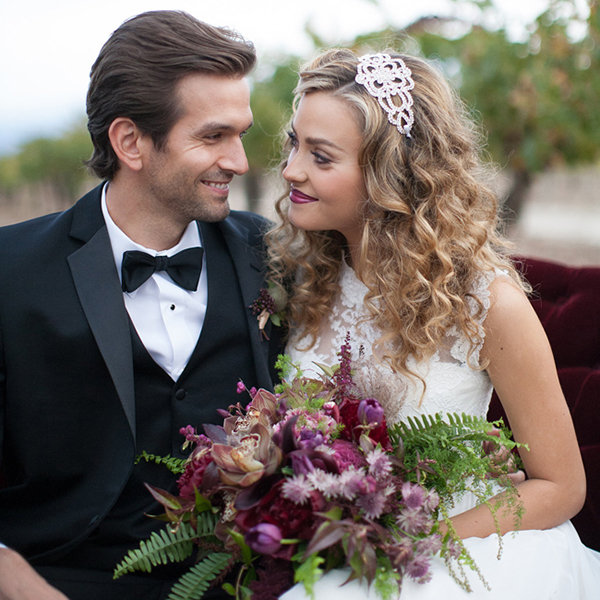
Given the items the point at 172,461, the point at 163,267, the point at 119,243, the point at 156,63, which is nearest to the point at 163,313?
the point at 163,267

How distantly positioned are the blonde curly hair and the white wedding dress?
7cm

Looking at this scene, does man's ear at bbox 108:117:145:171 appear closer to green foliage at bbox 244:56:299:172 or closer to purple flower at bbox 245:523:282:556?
purple flower at bbox 245:523:282:556

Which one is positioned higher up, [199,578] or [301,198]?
[301,198]

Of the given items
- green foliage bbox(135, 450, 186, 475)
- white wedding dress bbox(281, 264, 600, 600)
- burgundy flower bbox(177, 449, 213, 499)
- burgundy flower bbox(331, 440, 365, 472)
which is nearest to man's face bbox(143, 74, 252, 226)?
white wedding dress bbox(281, 264, 600, 600)

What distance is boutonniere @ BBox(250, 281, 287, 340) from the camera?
8.39ft

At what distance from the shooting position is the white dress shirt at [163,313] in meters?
2.41

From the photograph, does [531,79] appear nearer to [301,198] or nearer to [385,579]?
[301,198]

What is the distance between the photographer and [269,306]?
259 centimetres

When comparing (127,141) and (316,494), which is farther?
(127,141)

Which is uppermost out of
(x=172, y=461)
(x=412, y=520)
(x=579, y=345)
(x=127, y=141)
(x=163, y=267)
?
(x=127, y=141)

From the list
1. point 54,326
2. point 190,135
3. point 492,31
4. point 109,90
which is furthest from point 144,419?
point 492,31

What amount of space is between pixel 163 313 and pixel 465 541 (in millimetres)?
1324

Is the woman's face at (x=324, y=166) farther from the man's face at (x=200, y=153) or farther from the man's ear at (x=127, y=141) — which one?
the man's ear at (x=127, y=141)

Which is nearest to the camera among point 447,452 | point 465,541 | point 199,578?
point 199,578
